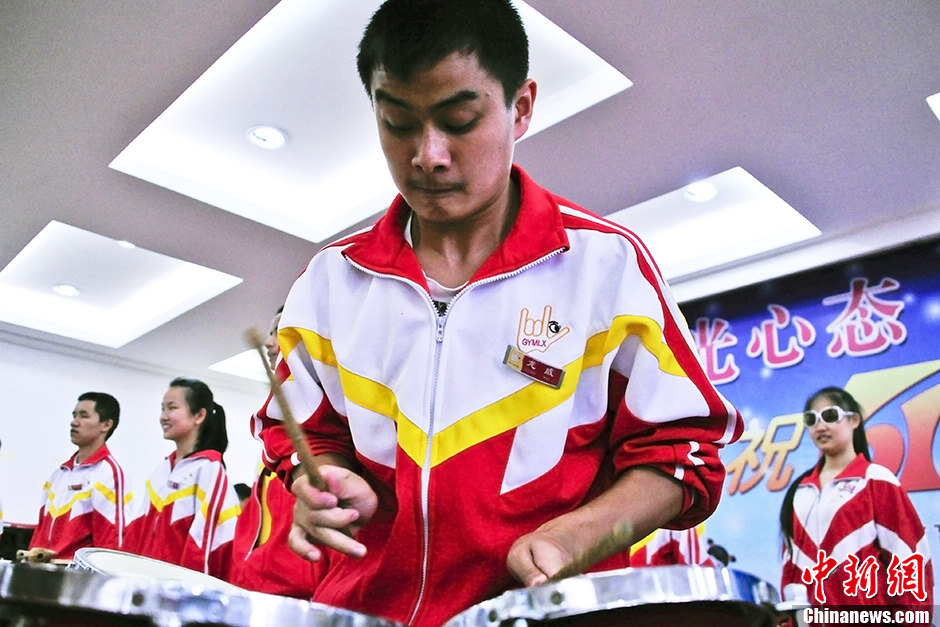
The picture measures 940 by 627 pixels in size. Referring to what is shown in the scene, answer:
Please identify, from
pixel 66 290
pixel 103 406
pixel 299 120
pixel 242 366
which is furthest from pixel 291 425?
pixel 242 366

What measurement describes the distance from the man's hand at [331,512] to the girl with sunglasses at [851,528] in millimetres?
4547

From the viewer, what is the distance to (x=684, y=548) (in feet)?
18.2

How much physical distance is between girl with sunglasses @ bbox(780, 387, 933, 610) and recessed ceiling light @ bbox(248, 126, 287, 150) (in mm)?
4001

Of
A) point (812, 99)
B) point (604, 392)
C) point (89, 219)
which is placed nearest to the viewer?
point (604, 392)

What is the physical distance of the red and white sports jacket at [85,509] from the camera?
534 centimetres

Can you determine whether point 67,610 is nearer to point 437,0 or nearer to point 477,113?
point 477,113

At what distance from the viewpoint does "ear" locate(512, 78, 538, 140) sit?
1256 mm

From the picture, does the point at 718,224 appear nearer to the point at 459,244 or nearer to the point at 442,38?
the point at 459,244

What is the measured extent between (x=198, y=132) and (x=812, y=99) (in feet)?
12.2

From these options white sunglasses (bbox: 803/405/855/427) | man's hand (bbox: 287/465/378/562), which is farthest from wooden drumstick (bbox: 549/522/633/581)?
white sunglasses (bbox: 803/405/855/427)

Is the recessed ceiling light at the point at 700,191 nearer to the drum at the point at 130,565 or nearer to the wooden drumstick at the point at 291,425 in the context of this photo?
the drum at the point at 130,565

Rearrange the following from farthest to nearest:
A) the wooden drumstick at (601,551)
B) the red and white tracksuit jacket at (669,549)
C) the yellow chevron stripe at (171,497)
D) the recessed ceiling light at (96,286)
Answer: the recessed ceiling light at (96,286), the red and white tracksuit jacket at (669,549), the yellow chevron stripe at (171,497), the wooden drumstick at (601,551)

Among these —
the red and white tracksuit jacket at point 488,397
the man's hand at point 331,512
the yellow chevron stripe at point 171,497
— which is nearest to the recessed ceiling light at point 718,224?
the yellow chevron stripe at point 171,497

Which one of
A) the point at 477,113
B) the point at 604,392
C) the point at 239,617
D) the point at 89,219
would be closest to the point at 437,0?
the point at 477,113
